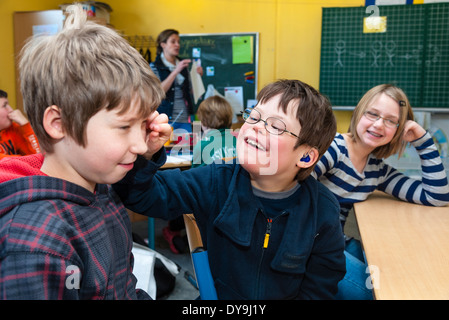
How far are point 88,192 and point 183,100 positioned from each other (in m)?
3.01

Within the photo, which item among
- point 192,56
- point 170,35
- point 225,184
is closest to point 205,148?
point 225,184

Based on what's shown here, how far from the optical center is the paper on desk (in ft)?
14.4

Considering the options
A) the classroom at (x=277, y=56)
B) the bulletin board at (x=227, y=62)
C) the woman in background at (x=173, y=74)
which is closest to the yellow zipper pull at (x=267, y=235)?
the classroom at (x=277, y=56)

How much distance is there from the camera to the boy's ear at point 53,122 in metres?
0.72

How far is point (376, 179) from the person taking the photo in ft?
5.80

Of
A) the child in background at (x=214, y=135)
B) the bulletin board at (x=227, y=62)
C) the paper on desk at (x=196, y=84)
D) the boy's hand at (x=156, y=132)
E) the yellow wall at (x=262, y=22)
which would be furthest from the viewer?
the paper on desk at (x=196, y=84)

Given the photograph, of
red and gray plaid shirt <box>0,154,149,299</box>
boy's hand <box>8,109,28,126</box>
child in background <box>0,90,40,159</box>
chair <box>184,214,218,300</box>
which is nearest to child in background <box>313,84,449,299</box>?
chair <box>184,214,218,300</box>

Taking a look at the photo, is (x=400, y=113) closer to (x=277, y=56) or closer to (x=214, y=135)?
(x=214, y=135)

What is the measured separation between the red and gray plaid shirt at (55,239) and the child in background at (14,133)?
192 centimetres

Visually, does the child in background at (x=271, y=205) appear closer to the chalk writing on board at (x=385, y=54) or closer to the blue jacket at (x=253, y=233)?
the blue jacket at (x=253, y=233)

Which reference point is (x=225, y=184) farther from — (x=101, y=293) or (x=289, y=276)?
(x=101, y=293)

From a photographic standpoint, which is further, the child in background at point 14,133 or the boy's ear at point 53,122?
the child in background at point 14,133

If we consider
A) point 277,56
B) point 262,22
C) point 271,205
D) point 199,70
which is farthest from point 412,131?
point 199,70

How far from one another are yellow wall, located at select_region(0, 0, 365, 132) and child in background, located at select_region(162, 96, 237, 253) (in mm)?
1655
